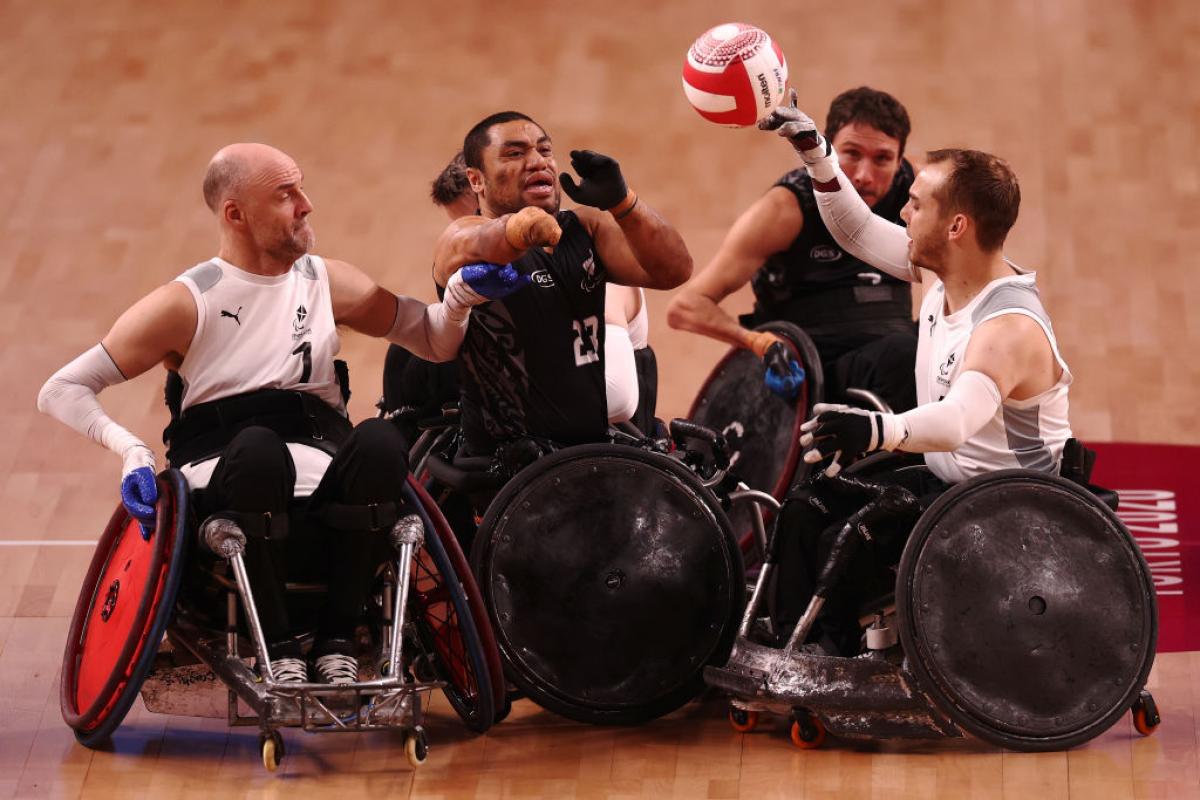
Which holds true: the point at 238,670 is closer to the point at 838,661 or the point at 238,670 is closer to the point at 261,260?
the point at 261,260

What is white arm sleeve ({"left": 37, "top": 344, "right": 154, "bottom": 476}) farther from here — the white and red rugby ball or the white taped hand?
the white taped hand

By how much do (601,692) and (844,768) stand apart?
0.60 meters

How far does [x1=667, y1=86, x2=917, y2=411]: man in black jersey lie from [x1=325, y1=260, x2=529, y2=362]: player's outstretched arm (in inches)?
43.4

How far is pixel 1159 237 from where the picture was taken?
7543 millimetres

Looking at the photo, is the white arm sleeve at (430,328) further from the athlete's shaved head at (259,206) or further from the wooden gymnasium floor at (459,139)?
the wooden gymnasium floor at (459,139)

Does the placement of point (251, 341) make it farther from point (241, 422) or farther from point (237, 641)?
point (237, 641)

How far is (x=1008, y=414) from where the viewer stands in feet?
14.7

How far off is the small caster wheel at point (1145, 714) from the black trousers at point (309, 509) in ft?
5.77

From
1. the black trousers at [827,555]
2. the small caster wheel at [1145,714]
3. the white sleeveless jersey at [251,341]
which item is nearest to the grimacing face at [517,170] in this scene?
the white sleeveless jersey at [251,341]

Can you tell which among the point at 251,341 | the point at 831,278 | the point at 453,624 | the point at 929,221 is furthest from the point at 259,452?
the point at 831,278

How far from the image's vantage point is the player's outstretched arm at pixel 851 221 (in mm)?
5129

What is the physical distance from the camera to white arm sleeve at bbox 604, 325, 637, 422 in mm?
5215

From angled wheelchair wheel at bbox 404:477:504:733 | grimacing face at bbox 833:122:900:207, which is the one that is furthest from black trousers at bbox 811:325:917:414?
angled wheelchair wheel at bbox 404:477:504:733

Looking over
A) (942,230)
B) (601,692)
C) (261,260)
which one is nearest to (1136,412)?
(942,230)
